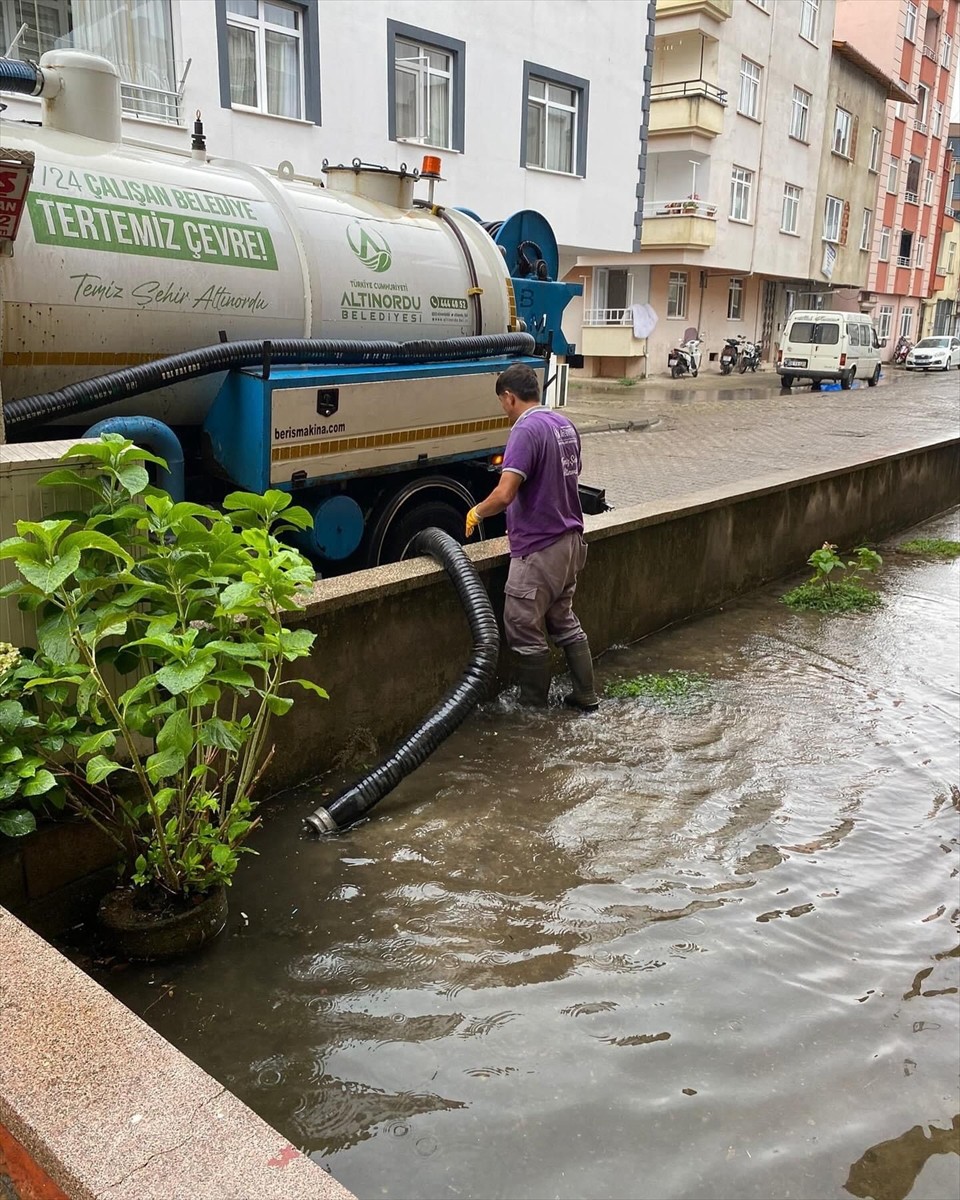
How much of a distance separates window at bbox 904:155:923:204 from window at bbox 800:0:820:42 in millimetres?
13990

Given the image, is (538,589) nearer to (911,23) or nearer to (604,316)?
(604,316)

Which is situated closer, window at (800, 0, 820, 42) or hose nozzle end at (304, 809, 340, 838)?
hose nozzle end at (304, 809, 340, 838)

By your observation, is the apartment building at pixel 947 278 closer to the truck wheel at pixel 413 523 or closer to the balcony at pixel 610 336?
the balcony at pixel 610 336

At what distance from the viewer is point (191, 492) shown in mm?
5316

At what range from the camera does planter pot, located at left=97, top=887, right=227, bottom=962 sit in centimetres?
314

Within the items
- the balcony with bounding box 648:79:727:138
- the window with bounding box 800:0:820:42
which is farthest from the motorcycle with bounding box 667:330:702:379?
the window with bounding box 800:0:820:42

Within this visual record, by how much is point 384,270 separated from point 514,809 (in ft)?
10.9

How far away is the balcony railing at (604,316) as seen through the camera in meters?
29.5

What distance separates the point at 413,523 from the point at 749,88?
99.8ft

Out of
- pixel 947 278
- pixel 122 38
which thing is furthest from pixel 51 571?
pixel 947 278

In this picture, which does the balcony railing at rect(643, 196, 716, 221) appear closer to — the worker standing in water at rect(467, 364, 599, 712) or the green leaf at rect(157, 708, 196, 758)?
the worker standing in water at rect(467, 364, 599, 712)

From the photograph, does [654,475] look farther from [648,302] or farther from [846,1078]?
[648,302]

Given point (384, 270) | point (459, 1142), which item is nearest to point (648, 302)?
point (384, 270)

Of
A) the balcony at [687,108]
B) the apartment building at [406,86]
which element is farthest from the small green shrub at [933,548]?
the balcony at [687,108]
